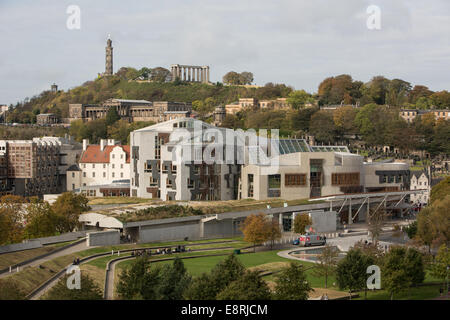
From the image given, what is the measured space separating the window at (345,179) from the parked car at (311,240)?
18817 mm

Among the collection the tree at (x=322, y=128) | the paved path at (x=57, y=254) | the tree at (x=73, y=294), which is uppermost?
the tree at (x=322, y=128)

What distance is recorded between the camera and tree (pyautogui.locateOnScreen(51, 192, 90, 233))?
6856cm

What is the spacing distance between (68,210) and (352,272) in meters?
33.3

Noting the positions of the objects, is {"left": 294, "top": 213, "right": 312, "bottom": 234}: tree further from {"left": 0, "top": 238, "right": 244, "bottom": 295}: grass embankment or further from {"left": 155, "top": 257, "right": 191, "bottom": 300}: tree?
{"left": 155, "top": 257, "right": 191, "bottom": 300}: tree

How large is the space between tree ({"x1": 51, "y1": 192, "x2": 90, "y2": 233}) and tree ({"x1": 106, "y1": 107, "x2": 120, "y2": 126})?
333 ft

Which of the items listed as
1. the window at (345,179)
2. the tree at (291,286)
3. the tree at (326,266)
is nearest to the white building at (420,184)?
the window at (345,179)

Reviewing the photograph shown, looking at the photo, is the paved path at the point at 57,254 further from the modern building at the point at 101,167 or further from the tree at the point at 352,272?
the modern building at the point at 101,167

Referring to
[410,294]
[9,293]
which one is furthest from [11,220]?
[410,294]

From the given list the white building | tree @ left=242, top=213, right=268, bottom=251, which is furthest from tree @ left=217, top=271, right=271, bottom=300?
the white building

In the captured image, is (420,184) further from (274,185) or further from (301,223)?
(301,223)

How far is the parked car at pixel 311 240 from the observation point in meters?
67.8

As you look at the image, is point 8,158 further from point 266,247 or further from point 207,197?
point 266,247

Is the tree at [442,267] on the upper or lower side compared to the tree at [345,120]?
lower
